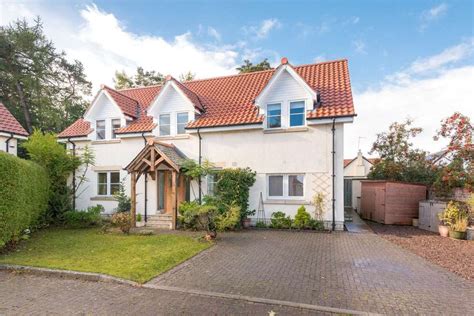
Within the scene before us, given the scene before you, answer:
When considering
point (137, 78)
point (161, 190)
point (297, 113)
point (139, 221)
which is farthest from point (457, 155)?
point (137, 78)

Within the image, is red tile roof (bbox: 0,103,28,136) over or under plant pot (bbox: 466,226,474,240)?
over

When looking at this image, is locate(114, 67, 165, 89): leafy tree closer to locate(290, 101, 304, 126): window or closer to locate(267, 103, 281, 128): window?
locate(267, 103, 281, 128): window

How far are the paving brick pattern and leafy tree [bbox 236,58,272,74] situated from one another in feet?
94.1

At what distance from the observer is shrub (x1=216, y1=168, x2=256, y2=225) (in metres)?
13.3

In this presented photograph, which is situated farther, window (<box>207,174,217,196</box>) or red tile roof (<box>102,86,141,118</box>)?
red tile roof (<box>102,86,141,118</box>)

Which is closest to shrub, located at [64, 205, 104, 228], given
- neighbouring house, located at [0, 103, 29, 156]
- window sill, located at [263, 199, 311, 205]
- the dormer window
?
neighbouring house, located at [0, 103, 29, 156]

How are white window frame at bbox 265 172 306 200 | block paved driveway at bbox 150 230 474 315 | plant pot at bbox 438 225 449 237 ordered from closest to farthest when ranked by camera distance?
block paved driveway at bbox 150 230 474 315, plant pot at bbox 438 225 449 237, white window frame at bbox 265 172 306 200

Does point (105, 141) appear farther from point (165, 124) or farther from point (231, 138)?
point (231, 138)

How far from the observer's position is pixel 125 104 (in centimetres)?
1744

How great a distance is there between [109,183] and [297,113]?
12.5 m

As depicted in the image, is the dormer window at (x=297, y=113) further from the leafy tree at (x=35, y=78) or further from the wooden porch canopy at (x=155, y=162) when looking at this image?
the leafy tree at (x=35, y=78)

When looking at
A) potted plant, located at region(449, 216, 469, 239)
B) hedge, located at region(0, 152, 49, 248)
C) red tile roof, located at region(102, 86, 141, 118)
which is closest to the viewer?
hedge, located at region(0, 152, 49, 248)

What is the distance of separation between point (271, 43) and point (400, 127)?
1200cm

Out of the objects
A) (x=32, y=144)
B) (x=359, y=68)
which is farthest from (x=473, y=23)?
(x=32, y=144)
